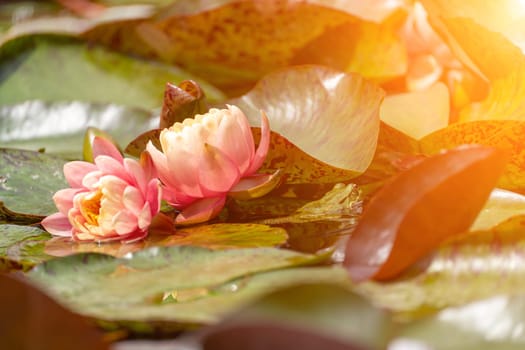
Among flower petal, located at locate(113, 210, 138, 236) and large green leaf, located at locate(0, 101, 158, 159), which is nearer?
flower petal, located at locate(113, 210, 138, 236)

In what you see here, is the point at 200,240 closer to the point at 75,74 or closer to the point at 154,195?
the point at 154,195

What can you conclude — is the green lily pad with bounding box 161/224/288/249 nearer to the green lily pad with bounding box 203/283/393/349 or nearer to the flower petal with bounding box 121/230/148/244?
the flower petal with bounding box 121/230/148/244

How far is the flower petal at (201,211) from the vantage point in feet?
1.74

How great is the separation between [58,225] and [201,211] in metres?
0.11

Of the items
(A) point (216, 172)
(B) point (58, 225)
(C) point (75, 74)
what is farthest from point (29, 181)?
(C) point (75, 74)

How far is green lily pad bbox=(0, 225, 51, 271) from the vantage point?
49 centimetres

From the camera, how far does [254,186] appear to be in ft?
1.76

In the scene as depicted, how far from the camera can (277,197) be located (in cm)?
60

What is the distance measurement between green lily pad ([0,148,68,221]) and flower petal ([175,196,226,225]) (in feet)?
0.45

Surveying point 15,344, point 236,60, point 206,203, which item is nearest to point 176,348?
point 15,344

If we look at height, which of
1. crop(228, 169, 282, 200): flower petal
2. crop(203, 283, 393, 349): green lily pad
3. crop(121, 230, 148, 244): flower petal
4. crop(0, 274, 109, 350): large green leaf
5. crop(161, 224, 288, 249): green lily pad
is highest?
crop(203, 283, 393, 349): green lily pad

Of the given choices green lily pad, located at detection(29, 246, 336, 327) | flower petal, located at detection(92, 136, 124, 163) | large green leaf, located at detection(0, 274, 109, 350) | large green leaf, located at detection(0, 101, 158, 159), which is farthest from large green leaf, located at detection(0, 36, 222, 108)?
large green leaf, located at detection(0, 274, 109, 350)

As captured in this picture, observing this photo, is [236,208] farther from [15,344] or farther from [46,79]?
[46,79]

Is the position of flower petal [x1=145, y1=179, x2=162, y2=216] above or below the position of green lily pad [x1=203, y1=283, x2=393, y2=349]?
below
